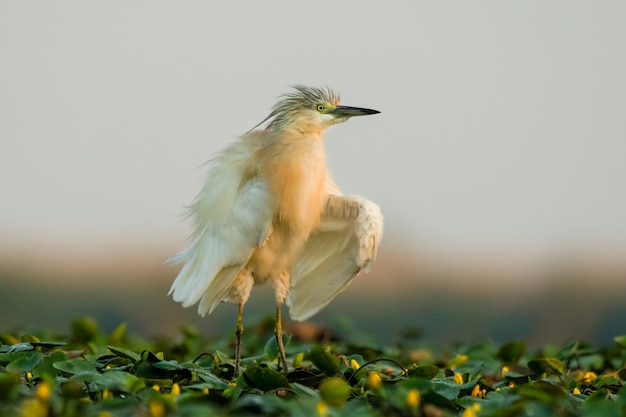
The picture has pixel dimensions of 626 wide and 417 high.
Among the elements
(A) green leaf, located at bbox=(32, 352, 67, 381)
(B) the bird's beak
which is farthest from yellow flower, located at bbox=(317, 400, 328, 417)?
(B) the bird's beak

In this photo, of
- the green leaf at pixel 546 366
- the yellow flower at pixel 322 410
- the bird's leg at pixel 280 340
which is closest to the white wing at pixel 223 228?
the bird's leg at pixel 280 340

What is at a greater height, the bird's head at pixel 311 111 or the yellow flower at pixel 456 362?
the bird's head at pixel 311 111

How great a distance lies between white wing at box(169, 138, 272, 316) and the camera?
444cm

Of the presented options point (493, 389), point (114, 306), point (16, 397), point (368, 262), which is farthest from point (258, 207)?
point (114, 306)

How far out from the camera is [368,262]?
15.0ft

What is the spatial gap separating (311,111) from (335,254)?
2.25ft

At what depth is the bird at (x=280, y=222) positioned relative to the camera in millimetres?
4457

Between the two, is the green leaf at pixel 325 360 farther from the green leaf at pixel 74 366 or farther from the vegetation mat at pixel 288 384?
the green leaf at pixel 74 366

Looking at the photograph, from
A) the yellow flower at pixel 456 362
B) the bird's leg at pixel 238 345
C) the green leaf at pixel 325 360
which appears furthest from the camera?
the yellow flower at pixel 456 362

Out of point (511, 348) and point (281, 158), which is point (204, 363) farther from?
point (511, 348)

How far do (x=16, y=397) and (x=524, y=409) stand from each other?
1.43m

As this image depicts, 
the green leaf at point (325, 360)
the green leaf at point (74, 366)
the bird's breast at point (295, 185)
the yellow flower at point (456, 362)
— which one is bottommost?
the yellow flower at point (456, 362)

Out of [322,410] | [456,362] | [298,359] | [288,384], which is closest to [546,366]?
[456,362]

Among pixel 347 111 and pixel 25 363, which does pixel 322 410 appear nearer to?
pixel 25 363
